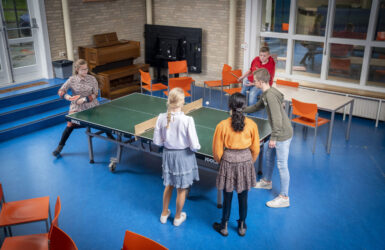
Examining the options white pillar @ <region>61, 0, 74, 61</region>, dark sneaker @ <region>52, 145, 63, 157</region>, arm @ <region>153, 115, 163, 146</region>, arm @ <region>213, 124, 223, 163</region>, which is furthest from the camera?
white pillar @ <region>61, 0, 74, 61</region>

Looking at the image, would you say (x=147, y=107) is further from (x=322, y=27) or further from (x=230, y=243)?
(x=322, y=27)

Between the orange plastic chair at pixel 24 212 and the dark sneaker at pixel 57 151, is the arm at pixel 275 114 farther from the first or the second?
the dark sneaker at pixel 57 151

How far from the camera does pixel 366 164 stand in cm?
576

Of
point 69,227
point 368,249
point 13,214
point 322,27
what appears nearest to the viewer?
point 13,214

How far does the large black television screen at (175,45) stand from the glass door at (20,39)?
3010 millimetres

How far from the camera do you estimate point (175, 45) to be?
948 cm

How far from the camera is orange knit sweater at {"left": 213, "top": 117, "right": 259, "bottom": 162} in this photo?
3596mm

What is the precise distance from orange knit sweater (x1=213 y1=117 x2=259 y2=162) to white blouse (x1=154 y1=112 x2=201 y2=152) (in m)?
0.25

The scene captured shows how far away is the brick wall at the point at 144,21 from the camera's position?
843 centimetres

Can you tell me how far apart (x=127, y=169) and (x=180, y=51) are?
15.4 feet

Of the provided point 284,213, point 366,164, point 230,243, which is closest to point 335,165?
point 366,164

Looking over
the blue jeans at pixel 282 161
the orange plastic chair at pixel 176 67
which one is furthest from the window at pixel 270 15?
the blue jeans at pixel 282 161

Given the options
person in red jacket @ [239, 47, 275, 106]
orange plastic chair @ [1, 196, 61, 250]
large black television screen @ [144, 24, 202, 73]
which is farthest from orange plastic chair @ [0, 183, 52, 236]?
large black television screen @ [144, 24, 202, 73]

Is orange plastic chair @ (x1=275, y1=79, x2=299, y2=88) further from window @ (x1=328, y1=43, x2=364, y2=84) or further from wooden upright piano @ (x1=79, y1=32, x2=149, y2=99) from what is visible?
wooden upright piano @ (x1=79, y1=32, x2=149, y2=99)
